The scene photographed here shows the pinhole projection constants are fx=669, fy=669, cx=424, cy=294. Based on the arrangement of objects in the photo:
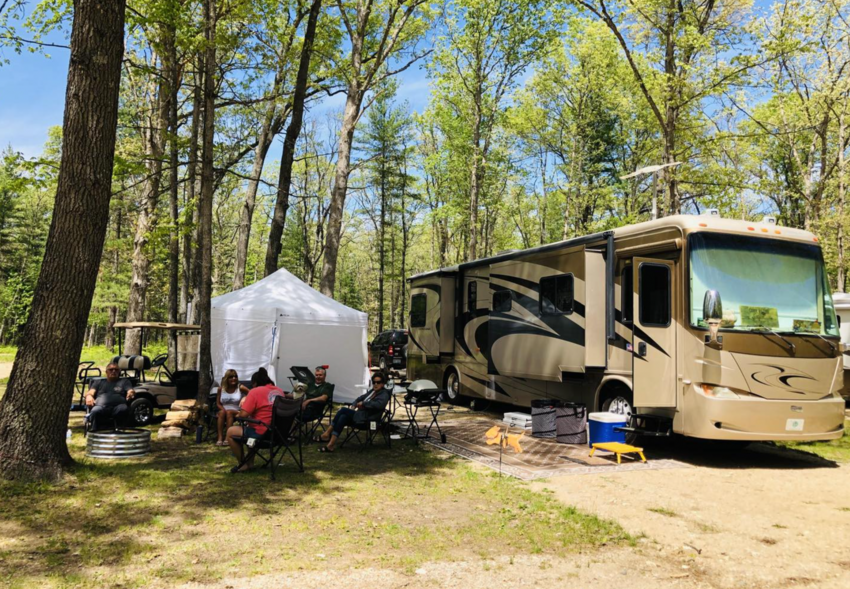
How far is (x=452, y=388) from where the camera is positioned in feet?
46.8

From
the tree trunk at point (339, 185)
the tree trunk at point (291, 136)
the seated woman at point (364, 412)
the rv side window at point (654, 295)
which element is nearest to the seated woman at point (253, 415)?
the seated woman at point (364, 412)

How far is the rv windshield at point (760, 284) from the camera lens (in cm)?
780

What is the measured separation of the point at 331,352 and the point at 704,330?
8.40 metres

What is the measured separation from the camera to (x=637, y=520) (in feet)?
18.5

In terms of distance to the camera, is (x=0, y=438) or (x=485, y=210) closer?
(x=0, y=438)

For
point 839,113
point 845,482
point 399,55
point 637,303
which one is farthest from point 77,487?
point 839,113

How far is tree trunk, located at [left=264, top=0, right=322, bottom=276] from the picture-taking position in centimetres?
1541

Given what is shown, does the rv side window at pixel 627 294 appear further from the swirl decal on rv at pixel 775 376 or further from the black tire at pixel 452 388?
the black tire at pixel 452 388

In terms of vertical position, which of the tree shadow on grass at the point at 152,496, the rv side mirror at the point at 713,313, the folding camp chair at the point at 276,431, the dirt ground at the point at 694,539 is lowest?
the dirt ground at the point at 694,539

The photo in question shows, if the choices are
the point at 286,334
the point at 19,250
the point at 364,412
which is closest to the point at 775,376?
the point at 364,412

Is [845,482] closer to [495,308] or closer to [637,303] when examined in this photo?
[637,303]

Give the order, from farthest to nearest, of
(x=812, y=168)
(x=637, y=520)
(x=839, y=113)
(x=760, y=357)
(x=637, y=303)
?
(x=812, y=168), (x=839, y=113), (x=637, y=303), (x=760, y=357), (x=637, y=520)

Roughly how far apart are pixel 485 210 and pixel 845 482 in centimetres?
3343

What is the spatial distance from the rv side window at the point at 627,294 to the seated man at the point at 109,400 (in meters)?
6.81
